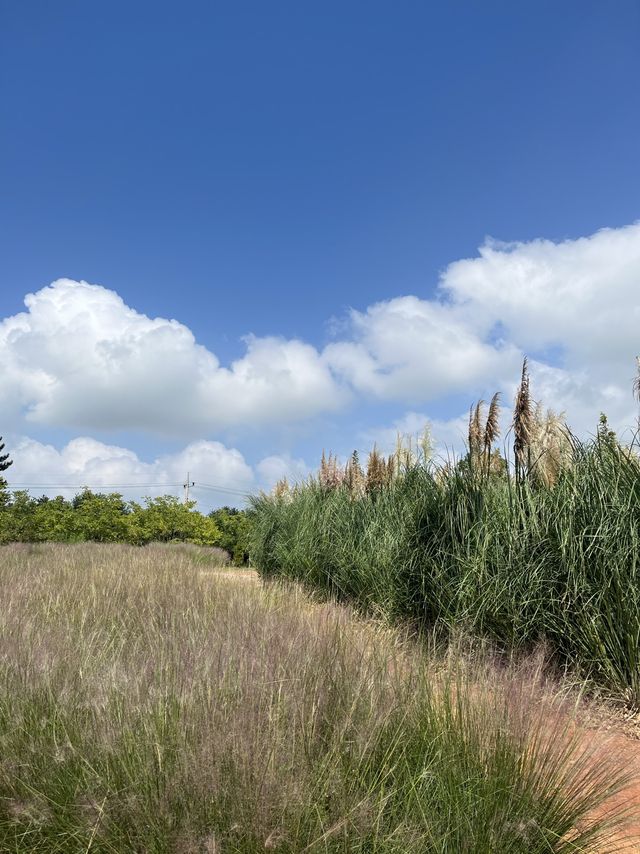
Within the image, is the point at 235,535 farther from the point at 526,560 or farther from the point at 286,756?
the point at 286,756

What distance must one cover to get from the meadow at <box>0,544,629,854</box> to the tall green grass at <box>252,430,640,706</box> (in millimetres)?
1785

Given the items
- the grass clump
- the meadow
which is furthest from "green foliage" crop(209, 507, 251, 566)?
the meadow

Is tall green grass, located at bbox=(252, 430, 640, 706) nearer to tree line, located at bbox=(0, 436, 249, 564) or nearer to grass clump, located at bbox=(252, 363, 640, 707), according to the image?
grass clump, located at bbox=(252, 363, 640, 707)

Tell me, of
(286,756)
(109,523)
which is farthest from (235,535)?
(286,756)

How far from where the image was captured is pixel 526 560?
17.0ft

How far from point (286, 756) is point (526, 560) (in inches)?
152

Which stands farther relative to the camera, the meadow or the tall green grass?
the tall green grass

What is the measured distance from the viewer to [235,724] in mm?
1973

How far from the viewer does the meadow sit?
1835 mm

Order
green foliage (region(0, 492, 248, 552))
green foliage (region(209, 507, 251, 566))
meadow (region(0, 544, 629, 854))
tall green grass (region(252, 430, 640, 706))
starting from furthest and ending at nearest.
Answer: green foliage (region(209, 507, 251, 566)) < green foliage (region(0, 492, 248, 552)) < tall green grass (region(252, 430, 640, 706)) < meadow (region(0, 544, 629, 854))

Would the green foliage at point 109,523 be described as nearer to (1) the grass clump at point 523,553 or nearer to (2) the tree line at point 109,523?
(2) the tree line at point 109,523

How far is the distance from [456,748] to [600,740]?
0.86 m

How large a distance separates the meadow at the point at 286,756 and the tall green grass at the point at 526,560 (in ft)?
5.86

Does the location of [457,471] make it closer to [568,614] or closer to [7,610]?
[568,614]
